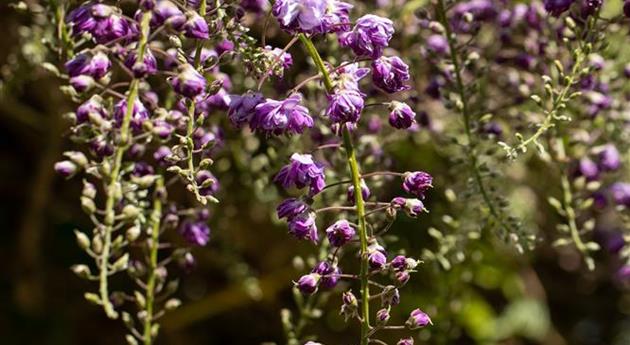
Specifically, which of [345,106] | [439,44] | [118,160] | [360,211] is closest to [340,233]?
[360,211]

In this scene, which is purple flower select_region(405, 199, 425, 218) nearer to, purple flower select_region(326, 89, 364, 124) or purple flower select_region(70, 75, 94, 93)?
purple flower select_region(326, 89, 364, 124)

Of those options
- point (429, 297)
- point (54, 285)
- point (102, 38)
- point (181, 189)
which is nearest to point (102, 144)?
point (102, 38)

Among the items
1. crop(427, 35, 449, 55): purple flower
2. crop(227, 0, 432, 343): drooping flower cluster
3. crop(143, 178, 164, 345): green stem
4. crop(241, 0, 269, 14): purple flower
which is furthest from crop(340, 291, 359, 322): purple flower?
crop(427, 35, 449, 55): purple flower

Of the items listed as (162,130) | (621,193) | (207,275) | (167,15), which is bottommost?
(207,275)

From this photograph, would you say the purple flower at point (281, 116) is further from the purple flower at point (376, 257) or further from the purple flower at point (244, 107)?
the purple flower at point (376, 257)

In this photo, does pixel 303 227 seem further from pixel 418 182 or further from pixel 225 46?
pixel 225 46
